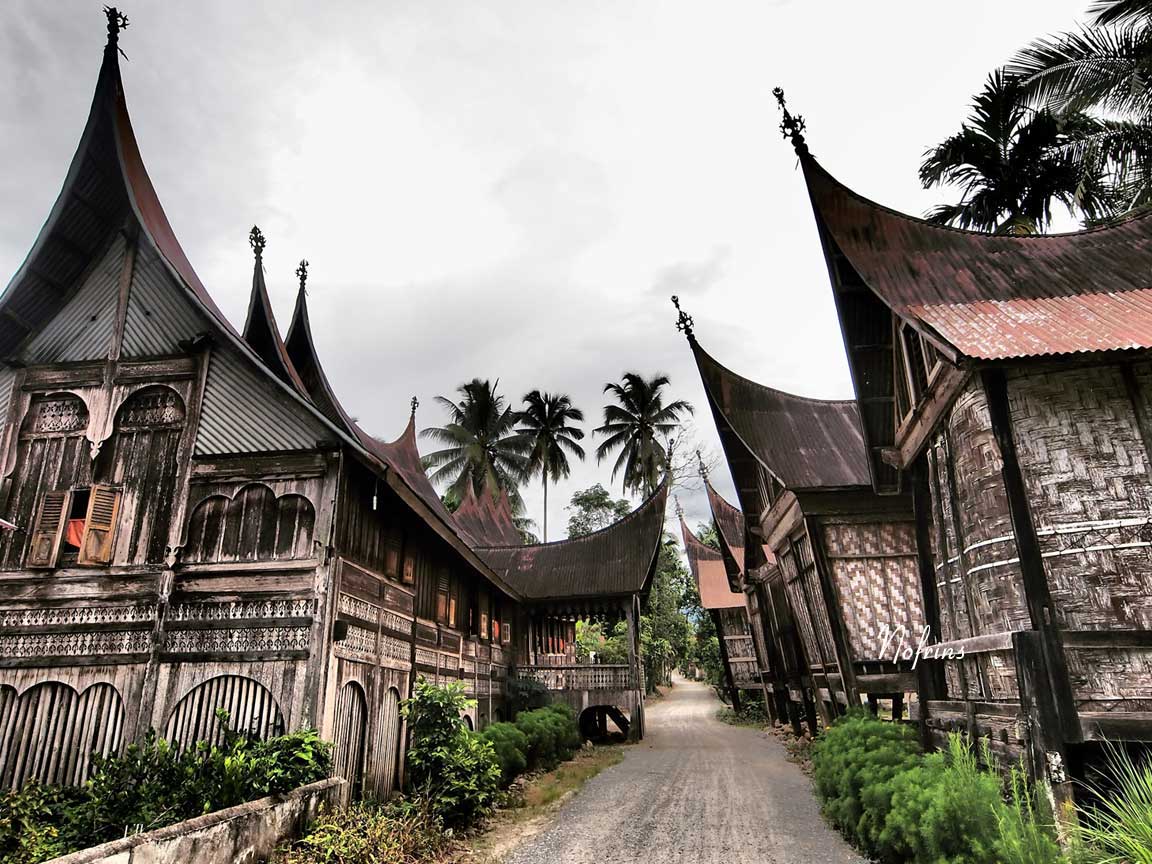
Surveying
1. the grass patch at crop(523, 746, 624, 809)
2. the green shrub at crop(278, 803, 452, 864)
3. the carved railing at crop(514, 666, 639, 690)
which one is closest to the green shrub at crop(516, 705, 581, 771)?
the grass patch at crop(523, 746, 624, 809)

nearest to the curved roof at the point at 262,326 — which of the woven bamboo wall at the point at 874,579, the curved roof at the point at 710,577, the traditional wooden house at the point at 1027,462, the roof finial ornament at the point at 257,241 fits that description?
the roof finial ornament at the point at 257,241

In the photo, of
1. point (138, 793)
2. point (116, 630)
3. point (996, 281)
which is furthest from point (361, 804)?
point (996, 281)

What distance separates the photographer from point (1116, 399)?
6.31 metres

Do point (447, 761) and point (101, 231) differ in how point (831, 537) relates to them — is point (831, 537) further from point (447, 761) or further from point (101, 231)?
point (101, 231)

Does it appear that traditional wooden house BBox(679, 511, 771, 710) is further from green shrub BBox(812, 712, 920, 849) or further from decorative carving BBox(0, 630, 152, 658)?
decorative carving BBox(0, 630, 152, 658)

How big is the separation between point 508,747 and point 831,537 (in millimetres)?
6429

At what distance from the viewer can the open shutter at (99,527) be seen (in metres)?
8.61

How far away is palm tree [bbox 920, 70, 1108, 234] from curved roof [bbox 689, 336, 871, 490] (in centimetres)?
652

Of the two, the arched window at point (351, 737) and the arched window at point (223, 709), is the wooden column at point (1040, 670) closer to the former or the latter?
the arched window at point (351, 737)

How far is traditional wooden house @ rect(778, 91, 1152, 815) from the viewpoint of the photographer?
5.71m

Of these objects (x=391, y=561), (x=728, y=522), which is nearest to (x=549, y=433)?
(x=728, y=522)

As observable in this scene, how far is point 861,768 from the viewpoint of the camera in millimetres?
7949

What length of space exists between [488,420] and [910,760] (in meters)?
32.9

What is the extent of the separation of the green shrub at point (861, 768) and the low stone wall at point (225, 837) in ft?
18.2
